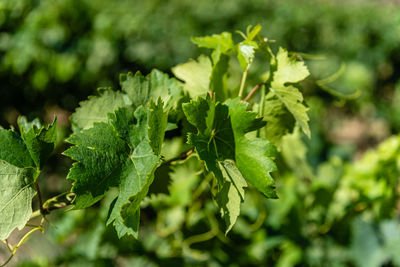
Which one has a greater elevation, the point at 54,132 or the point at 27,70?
the point at 54,132

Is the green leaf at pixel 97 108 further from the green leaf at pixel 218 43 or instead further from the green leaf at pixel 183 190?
the green leaf at pixel 183 190

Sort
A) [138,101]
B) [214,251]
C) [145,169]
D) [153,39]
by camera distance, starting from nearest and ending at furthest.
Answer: [145,169], [138,101], [214,251], [153,39]

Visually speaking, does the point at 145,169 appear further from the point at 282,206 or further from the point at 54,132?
the point at 282,206

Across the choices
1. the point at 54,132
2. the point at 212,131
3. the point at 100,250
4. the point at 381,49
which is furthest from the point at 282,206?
the point at 381,49

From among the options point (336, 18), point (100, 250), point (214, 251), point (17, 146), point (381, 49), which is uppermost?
point (17, 146)

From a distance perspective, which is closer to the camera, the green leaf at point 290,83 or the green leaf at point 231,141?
the green leaf at point 231,141

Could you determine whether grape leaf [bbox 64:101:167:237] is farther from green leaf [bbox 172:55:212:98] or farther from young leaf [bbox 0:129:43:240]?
green leaf [bbox 172:55:212:98]

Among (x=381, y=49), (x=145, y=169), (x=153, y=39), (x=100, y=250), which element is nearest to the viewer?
(x=145, y=169)

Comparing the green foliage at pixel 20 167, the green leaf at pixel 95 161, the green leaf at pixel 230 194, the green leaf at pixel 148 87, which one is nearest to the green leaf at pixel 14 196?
the green foliage at pixel 20 167
